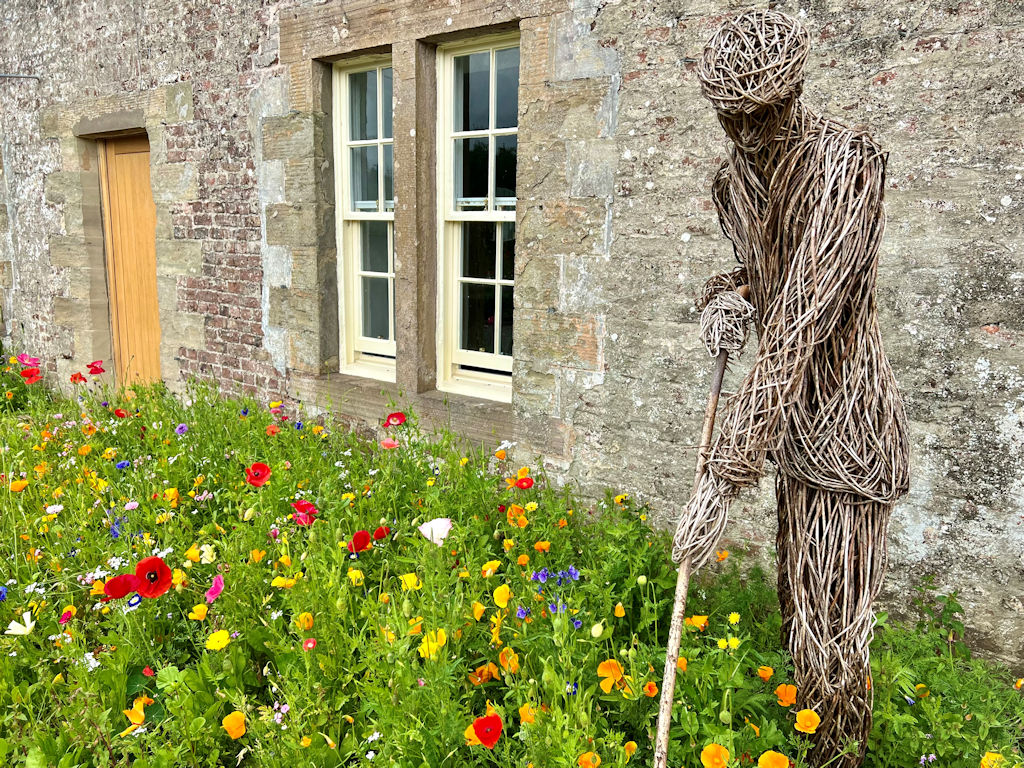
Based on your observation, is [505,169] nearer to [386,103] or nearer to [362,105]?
[386,103]

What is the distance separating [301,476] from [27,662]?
1.41 metres

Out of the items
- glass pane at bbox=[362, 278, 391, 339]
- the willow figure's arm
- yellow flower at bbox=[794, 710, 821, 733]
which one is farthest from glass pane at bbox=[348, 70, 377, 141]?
yellow flower at bbox=[794, 710, 821, 733]

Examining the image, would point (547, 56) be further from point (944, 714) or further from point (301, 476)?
point (944, 714)

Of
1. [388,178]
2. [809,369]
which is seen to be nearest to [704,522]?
[809,369]

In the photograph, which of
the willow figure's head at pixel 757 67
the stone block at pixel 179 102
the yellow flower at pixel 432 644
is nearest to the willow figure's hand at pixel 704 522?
the yellow flower at pixel 432 644

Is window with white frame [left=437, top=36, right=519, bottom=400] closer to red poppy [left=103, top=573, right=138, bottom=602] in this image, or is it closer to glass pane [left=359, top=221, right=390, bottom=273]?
glass pane [left=359, top=221, right=390, bottom=273]

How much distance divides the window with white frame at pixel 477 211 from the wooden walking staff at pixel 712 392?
2.28 m

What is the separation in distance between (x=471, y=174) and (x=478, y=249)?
44 cm

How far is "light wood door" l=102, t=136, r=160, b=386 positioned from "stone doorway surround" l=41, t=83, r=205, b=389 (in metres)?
0.12

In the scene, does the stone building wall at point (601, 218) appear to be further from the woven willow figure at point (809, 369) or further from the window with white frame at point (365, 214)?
the woven willow figure at point (809, 369)

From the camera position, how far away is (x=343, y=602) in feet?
7.40

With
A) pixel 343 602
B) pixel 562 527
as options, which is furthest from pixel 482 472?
pixel 343 602

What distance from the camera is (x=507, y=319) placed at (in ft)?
14.0

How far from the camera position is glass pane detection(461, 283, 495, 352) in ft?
14.3
